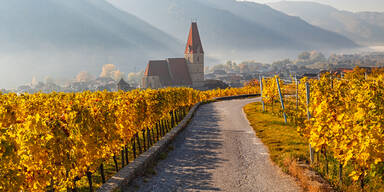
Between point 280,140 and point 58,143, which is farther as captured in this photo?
point 280,140

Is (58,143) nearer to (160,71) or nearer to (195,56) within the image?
(195,56)

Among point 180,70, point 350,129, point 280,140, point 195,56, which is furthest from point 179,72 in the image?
point 350,129

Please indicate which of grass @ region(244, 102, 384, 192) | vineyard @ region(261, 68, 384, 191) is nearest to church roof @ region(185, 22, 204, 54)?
grass @ region(244, 102, 384, 192)

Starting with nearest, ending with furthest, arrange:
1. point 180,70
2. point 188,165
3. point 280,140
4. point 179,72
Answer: point 188,165 < point 280,140 < point 179,72 < point 180,70

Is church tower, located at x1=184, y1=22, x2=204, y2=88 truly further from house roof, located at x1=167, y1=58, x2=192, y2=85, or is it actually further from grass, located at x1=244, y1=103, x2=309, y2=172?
grass, located at x1=244, y1=103, x2=309, y2=172

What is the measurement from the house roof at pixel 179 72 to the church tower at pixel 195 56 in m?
2.01

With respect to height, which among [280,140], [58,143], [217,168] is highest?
[58,143]

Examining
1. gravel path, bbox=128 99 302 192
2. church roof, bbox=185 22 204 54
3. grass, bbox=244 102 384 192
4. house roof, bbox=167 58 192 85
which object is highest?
church roof, bbox=185 22 204 54

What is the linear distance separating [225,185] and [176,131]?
777cm

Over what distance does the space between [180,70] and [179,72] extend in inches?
35.5

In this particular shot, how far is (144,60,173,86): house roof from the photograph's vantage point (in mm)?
105188

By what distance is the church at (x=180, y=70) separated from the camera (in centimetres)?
10400

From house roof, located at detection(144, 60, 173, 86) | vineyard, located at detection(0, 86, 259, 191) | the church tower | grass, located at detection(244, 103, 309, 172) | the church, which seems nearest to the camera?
vineyard, located at detection(0, 86, 259, 191)

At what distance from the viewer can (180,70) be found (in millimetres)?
107500
